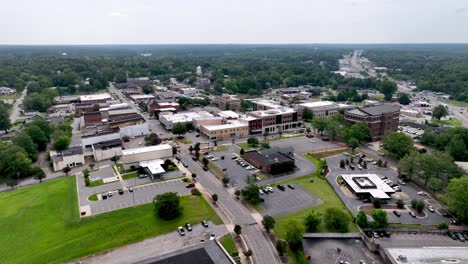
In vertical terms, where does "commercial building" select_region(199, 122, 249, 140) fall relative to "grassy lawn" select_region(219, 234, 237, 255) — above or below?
above

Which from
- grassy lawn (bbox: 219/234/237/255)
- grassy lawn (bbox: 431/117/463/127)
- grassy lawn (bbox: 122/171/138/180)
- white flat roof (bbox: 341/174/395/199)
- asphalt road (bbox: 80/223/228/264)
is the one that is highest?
grassy lawn (bbox: 431/117/463/127)

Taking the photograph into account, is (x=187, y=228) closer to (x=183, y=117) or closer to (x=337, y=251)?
(x=337, y=251)

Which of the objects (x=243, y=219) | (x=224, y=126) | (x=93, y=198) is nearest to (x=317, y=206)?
(x=243, y=219)

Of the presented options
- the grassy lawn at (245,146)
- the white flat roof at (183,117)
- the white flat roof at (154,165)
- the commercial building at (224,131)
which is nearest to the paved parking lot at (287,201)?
the white flat roof at (154,165)

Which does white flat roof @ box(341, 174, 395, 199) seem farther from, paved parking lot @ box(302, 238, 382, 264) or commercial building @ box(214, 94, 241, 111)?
commercial building @ box(214, 94, 241, 111)

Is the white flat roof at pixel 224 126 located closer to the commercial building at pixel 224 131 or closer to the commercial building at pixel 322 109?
the commercial building at pixel 224 131

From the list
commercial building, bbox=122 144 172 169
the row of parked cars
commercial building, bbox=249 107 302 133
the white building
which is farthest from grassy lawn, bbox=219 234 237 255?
the white building
